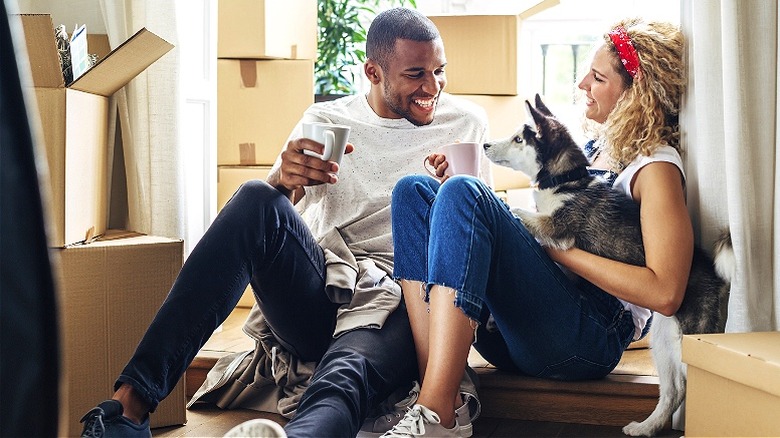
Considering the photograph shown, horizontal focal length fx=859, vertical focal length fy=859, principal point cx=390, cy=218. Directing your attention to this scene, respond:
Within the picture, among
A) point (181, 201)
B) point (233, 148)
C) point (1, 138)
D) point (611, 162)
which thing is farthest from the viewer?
point (233, 148)

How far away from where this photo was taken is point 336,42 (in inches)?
148

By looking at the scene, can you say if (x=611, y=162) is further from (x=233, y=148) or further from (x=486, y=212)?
(x=233, y=148)

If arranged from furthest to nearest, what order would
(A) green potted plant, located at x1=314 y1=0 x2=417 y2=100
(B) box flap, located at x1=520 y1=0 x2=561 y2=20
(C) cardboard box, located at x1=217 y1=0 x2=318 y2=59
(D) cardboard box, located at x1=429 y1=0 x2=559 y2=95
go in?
(A) green potted plant, located at x1=314 y1=0 x2=417 y2=100, (C) cardboard box, located at x1=217 y1=0 x2=318 y2=59, (D) cardboard box, located at x1=429 y1=0 x2=559 y2=95, (B) box flap, located at x1=520 y1=0 x2=561 y2=20

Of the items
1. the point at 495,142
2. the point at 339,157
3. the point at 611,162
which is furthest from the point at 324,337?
the point at 611,162

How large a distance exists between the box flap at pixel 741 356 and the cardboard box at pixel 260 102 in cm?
187

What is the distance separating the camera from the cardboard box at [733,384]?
131 cm

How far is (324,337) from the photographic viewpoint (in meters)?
1.93

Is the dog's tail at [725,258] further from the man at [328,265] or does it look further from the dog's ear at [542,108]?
the man at [328,265]

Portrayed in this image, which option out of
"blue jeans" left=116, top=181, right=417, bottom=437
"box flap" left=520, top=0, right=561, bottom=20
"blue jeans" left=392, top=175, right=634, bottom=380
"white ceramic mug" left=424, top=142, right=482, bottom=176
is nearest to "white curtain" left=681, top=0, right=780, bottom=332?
"blue jeans" left=392, top=175, right=634, bottom=380

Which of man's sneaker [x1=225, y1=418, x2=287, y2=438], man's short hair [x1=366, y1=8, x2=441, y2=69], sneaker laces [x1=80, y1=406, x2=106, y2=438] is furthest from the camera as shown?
man's short hair [x1=366, y1=8, x2=441, y2=69]

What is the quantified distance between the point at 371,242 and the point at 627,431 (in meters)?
0.71

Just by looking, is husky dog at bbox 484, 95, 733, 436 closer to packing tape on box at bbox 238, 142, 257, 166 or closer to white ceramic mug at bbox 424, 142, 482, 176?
white ceramic mug at bbox 424, 142, 482, 176

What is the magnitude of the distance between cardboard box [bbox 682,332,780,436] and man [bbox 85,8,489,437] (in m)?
0.60

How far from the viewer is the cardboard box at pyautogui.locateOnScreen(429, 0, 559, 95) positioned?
Result: 2.86 meters
